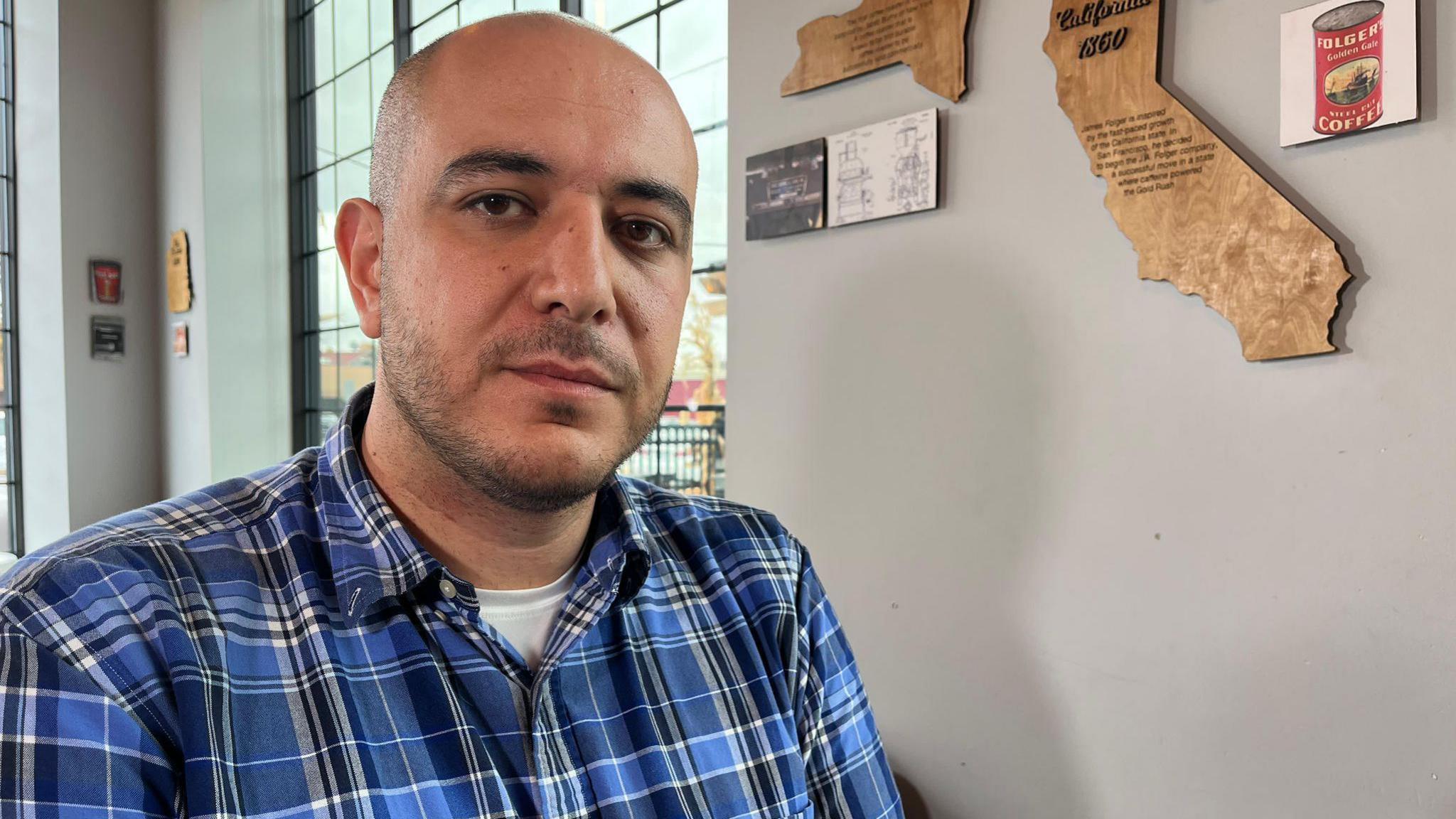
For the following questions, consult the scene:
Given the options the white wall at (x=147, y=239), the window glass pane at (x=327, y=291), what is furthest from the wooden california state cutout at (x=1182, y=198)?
the white wall at (x=147, y=239)

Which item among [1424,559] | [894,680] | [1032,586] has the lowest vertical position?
[894,680]

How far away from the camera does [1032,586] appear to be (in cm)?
126

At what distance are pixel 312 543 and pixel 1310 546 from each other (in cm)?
109

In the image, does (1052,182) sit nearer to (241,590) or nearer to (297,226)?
(241,590)

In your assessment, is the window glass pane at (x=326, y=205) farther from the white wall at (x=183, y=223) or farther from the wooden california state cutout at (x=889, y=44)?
the wooden california state cutout at (x=889, y=44)

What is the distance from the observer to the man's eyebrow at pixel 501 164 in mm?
883

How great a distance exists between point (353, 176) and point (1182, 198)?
3.29 metres

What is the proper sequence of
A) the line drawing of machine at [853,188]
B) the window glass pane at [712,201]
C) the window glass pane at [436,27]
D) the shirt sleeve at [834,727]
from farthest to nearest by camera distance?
the window glass pane at [436,27] < the window glass pane at [712,201] < the line drawing of machine at [853,188] < the shirt sleeve at [834,727]

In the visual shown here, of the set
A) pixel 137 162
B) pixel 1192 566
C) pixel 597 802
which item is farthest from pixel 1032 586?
pixel 137 162

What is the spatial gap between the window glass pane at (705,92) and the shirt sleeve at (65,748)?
1.72m

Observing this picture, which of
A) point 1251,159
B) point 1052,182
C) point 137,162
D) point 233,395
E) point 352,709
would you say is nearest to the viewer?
point 352,709

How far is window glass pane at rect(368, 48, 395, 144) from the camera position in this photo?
329cm

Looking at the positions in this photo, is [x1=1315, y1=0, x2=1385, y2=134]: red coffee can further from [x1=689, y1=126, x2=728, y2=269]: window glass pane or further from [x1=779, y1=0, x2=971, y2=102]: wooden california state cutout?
[x1=689, y1=126, x2=728, y2=269]: window glass pane

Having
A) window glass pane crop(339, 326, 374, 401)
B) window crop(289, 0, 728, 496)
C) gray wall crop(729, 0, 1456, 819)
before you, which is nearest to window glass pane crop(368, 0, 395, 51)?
window crop(289, 0, 728, 496)
